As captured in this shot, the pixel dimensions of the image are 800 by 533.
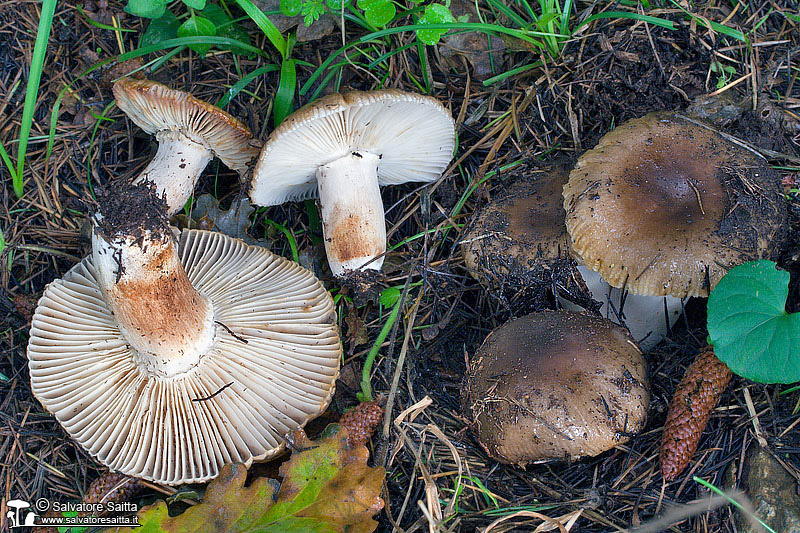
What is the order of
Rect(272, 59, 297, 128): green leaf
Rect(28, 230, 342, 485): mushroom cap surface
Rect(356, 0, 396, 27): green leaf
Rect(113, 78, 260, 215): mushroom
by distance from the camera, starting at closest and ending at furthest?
1. Rect(28, 230, 342, 485): mushroom cap surface
2. Rect(113, 78, 260, 215): mushroom
3. Rect(356, 0, 396, 27): green leaf
4. Rect(272, 59, 297, 128): green leaf

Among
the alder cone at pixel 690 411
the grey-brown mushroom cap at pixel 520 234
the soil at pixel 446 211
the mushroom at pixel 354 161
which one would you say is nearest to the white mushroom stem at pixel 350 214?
the mushroom at pixel 354 161

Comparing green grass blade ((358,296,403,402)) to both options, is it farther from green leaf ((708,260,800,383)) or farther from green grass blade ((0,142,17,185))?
green grass blade ((0,142,17,185))

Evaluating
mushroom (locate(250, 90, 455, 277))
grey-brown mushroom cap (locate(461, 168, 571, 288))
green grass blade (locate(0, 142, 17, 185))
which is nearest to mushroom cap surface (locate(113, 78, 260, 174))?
mushroom (locate(250, 90, 455, 277))

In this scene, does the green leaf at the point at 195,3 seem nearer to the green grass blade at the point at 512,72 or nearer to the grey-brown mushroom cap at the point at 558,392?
the green grass blade at the point at 512,72

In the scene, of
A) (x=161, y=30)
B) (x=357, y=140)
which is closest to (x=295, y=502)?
(x=357, y=140)

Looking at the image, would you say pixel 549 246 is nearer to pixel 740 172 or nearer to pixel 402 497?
pixel 740 172

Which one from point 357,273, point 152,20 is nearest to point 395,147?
point 357,273
